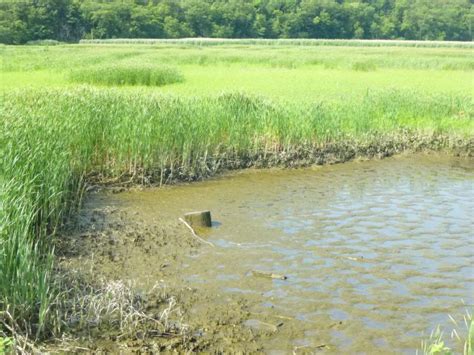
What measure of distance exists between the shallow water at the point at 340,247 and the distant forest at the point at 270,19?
2971 inches

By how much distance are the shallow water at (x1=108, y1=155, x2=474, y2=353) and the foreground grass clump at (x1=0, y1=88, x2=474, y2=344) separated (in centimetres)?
66

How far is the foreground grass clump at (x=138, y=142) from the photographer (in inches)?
A: 191

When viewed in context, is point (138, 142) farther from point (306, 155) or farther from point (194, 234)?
point (306, 155)

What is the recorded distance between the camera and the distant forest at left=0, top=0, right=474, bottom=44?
84.7 meters

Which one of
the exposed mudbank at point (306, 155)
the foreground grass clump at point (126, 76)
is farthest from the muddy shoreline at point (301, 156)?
the foreground grass clump at point (126, 76)

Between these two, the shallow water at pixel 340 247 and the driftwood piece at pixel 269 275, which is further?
the driftwood piece at pixel 269 275

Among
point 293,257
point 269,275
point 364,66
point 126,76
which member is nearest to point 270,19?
point 364,66

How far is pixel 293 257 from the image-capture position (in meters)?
6.81

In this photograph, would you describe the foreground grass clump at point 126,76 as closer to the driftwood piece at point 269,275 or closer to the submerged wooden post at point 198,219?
the submerged wooden post at point 198,219

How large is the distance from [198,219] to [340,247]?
6.28ft

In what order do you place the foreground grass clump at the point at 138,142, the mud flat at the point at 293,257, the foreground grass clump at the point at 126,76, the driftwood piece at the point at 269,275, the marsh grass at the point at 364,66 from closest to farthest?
the foreground grass clump at the point at 138,142
the mud flat at the point at 293,257
the driftwood piece at the point at 269,275
the foreground grass clump at the point at 126,76
the marsh grass at the point at 364,66

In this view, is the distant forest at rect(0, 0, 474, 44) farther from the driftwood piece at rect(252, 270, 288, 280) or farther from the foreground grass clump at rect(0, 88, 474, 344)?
the driftwood piece at rect(252, 270, 288, 280)

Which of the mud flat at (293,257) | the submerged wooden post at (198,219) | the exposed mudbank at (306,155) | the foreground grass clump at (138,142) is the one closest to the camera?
the foreground grass clump at (138,142)

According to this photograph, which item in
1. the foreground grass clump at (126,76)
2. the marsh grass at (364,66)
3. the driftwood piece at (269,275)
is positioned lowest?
the marsh grass at (364,66)
